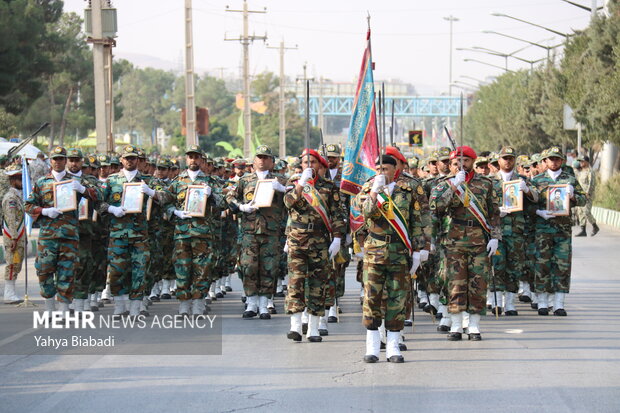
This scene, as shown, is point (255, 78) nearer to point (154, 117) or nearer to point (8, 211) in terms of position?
point (154, 117)

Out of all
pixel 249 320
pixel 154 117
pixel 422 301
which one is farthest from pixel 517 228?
pixel 154 117

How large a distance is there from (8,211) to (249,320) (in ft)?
14.8

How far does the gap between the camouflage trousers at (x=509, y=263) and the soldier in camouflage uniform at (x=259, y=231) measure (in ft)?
9.58

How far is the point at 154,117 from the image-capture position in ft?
538

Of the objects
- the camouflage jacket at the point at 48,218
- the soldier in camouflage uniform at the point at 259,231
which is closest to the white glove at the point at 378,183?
the soldier in camouflage uniform at the point at 259,231

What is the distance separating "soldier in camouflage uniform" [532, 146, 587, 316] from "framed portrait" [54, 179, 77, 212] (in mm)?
5999

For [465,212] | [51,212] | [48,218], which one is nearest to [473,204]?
[465,212]

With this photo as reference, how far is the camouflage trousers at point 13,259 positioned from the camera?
15.7 metres

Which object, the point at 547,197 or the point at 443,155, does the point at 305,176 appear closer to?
the point at 443,155

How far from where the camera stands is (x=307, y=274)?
1188 centimetres

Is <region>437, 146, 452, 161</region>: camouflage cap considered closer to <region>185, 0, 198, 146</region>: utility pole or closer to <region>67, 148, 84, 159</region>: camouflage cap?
<region>67, 148, 84, 159</region>: camouflage cap

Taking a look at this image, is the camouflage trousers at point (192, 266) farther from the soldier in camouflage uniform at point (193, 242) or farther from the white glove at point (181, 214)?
the white glove at point (181, 214)

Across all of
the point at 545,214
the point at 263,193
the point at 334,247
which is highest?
the point at 263,193

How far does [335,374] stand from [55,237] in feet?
16.0
